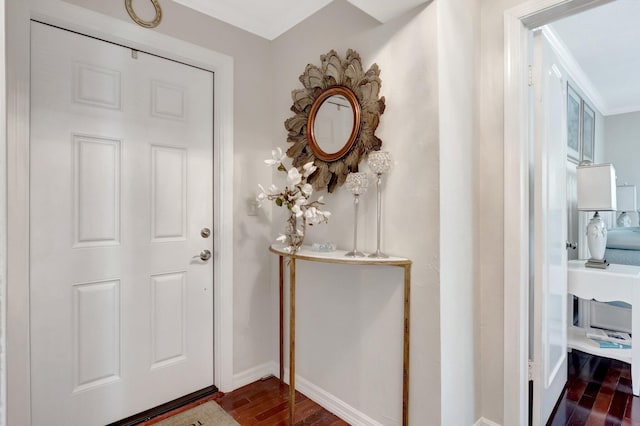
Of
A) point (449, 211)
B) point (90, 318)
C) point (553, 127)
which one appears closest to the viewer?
point (449, 211)

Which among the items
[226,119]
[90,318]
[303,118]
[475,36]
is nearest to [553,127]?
[475,36]

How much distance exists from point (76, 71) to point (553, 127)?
252cm

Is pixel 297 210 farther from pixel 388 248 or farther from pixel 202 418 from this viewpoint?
pixel 202 418

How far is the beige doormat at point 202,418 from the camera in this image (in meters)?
1.78

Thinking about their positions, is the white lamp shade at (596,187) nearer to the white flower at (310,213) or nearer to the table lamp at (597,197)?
the table lamp at (597,197)

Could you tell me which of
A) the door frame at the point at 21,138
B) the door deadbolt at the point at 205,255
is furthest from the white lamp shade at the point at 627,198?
the door frame at the point at 21,138

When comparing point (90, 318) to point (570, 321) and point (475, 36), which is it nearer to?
point (475, 36)

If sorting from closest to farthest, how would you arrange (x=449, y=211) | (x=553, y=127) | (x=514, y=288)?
(x=449, y=211) → (x=514, y=288) → (x=553, y=127)

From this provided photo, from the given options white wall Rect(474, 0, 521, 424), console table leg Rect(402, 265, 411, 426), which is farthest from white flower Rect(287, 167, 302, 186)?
white wall Rect(474, 0, 521, 424)

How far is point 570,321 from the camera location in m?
2.43

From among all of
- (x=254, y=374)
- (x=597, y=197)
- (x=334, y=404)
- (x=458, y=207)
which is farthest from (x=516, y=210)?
(x=254, y=374)

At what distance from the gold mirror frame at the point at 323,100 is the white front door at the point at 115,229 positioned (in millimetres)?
566

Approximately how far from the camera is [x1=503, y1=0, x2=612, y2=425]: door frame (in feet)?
5.12

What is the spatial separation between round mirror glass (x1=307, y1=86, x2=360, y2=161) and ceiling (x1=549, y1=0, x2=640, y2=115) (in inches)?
58.3
